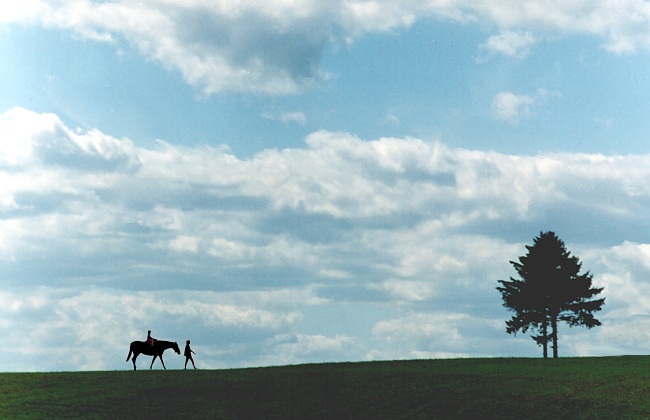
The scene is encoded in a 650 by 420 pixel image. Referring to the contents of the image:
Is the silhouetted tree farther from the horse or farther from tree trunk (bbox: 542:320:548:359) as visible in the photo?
the horse

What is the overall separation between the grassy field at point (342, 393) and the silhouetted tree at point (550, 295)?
68.2 feet

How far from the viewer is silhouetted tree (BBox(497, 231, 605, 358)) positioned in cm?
7012

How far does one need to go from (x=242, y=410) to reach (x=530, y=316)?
1622 inches

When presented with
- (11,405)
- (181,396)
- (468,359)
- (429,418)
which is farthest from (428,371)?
(11,405)

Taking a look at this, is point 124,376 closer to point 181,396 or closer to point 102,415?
point 181,396

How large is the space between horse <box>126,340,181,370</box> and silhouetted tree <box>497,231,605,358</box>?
3501cm

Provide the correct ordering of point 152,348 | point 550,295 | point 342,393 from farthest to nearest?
point 550,295, point 152,348, point 342,393

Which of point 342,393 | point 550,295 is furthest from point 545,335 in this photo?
point 342,393

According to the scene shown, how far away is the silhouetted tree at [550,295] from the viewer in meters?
70.1

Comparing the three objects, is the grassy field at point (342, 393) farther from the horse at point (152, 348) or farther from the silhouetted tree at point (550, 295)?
the silhouetted tree at point (550, 295)

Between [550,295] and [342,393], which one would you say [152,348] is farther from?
[550,295]

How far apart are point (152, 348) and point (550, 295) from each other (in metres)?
38.0

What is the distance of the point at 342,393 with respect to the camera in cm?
3966

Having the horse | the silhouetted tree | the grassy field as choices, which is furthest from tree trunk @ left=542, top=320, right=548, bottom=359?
the horse
